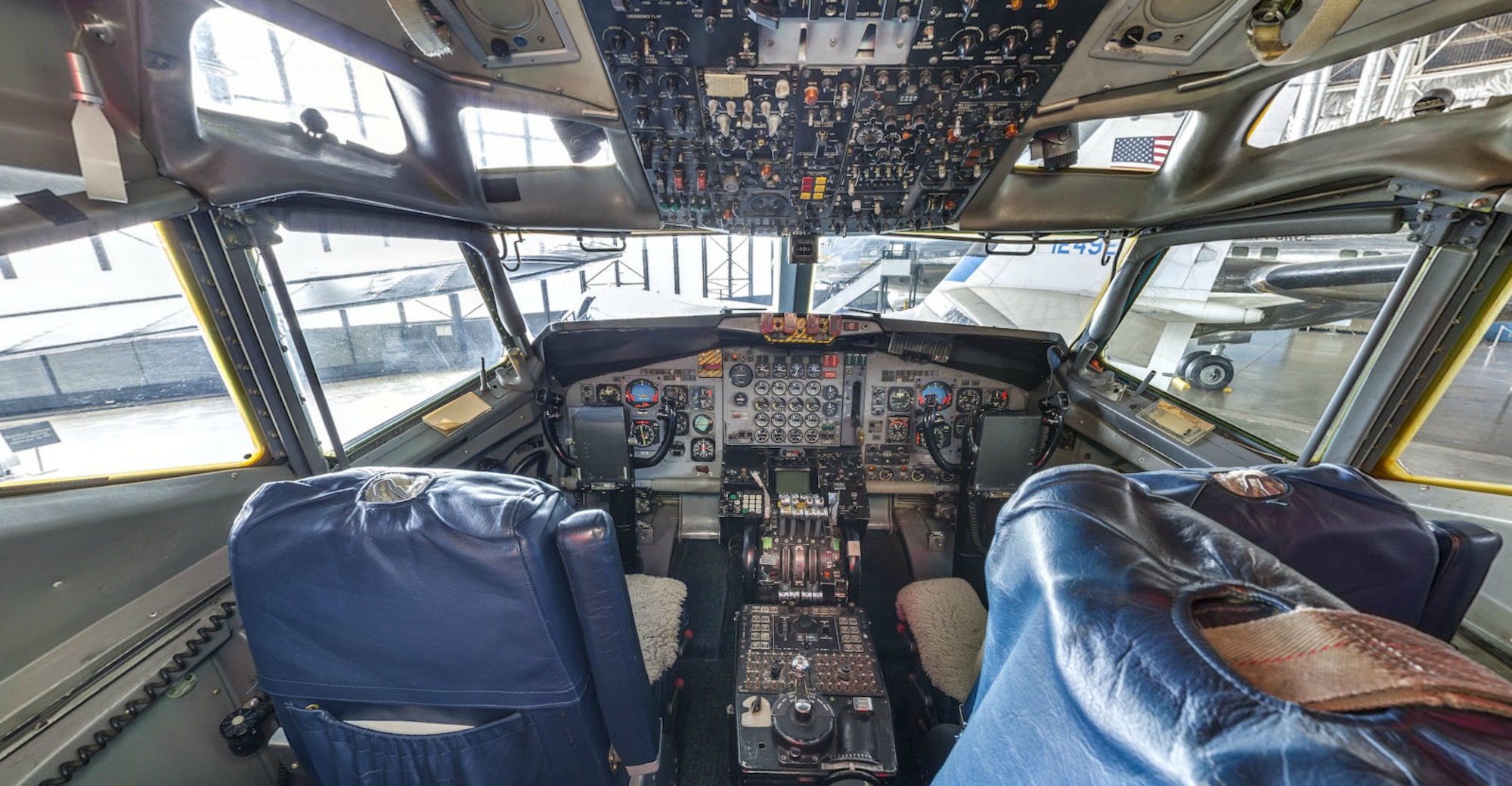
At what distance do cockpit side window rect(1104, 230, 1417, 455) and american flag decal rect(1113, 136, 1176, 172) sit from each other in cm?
46

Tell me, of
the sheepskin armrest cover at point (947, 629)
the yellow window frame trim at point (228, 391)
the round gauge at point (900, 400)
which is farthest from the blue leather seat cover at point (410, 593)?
the round gauge at point (900, 400)

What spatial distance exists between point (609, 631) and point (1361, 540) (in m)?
1.44

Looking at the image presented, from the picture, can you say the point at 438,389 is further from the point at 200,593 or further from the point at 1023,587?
the point at 1023,587

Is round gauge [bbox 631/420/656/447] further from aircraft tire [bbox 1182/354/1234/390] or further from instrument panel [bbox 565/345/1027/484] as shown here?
aircraft tire [bbox 1182/354/1234/390]

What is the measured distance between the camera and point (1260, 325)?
2686 mm

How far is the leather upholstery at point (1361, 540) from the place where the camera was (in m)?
0.95

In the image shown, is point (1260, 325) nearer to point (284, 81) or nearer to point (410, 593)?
point (410, 593)

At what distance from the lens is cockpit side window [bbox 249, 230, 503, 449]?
1.99m

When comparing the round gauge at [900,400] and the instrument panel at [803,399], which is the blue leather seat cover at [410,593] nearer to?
the instrument panel at [803,399]

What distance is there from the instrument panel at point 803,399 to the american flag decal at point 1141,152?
136 cm

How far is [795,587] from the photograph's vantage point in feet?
8.64

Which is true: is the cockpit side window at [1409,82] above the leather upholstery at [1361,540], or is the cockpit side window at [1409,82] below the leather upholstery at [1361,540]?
above

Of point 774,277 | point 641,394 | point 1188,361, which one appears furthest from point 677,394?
point 1188,361

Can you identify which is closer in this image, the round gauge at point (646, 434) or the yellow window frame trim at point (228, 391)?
the yellow window frame trim at point (228, 391)
